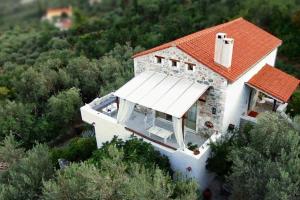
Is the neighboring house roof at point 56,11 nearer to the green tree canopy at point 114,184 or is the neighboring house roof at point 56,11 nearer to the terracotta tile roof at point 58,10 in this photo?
the terracotta tile roof at point 58,10

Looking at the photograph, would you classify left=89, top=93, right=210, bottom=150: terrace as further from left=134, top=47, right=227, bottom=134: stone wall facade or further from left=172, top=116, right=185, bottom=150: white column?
left=134, top=47, right=227, bottom=134: stone wall facade

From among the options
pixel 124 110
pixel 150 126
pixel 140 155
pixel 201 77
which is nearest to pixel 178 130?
pixel 140 155

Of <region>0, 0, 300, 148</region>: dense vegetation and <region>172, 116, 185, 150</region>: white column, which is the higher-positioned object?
<region>172, 116, 185, 150</region>: white column

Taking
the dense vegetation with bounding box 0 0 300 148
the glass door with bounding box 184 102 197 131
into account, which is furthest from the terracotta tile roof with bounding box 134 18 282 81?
the dense vegetation with bounding box 0 0 300 148

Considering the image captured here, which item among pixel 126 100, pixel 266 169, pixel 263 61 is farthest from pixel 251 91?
pixel 126 100

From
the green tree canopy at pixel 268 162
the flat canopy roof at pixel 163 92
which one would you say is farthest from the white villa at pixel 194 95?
the green tree canopy at pixel 268 162

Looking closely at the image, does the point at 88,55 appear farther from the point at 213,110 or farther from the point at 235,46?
the point at 213,110

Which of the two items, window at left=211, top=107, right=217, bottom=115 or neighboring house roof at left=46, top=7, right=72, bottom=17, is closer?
window at left=211, top=107, right=217, bottom=115
